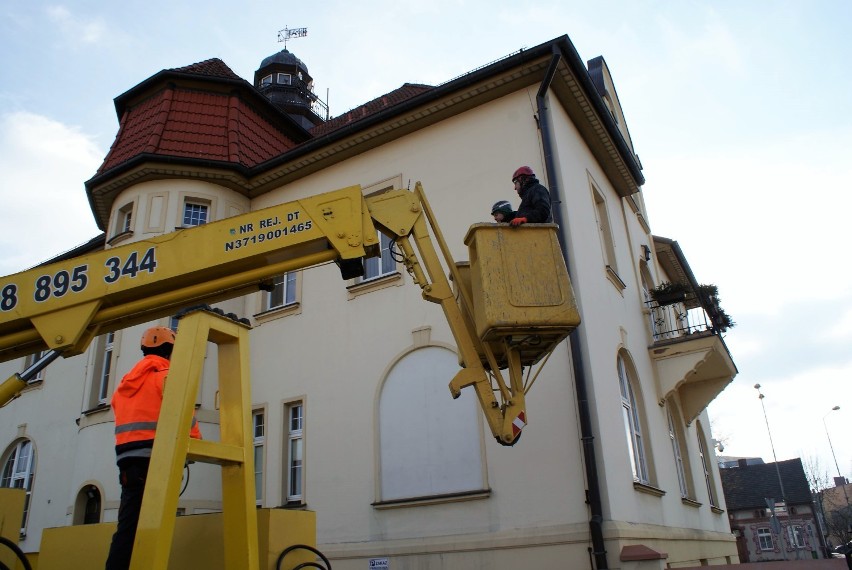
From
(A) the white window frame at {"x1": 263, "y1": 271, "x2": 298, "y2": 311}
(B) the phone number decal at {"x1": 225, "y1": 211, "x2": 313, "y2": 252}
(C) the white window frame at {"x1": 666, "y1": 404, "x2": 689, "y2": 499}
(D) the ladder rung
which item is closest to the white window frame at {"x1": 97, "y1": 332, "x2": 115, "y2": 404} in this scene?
(A) the white window frame at {"x1": 263, "y1": 271, "x2": 298, "y2": 311}

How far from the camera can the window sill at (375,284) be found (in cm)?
1183

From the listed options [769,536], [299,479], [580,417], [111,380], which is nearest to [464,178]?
[580,417]

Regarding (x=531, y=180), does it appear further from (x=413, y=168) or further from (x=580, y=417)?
(x=413, y=168)

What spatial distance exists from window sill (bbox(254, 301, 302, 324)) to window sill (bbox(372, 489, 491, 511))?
4104mm

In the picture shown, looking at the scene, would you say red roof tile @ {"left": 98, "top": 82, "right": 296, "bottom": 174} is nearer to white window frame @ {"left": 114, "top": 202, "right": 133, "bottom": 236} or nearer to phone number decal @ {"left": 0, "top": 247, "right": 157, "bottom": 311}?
white window frame @ {"left": 114, "top": 202, "right": 133, "bottom": 236}

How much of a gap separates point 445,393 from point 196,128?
8299mm

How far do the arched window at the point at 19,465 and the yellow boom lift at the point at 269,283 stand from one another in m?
13.5

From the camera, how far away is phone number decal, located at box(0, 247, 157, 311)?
521 centimetres

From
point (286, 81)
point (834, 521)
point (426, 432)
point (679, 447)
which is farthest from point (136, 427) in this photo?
point (834, 521)

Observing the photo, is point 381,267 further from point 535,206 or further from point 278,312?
point 535,206

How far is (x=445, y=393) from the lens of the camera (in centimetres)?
1089

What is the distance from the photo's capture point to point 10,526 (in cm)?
495

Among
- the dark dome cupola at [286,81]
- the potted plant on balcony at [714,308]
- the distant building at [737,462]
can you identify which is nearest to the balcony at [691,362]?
the potted plant on balcony at [714,308]

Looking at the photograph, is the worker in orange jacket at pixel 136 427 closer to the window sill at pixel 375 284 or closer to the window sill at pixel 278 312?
the window sill at pixel 375 284
